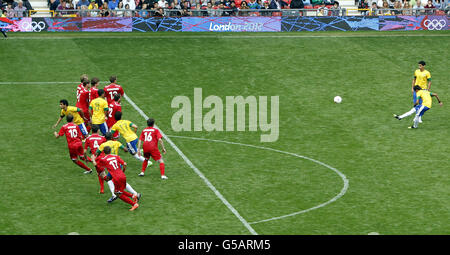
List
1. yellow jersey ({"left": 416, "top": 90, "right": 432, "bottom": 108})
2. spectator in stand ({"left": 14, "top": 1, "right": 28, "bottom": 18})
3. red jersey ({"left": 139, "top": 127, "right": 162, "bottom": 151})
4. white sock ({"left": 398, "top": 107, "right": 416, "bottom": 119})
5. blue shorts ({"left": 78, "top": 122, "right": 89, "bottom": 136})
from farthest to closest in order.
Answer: spectator in stand ({"left": 14, "top": 1, "right": 28, "bottom": 18}) < white sock ({"left": 398, "top": 107, "right": 416, "bottom": 119}) < yellow jersey ({"left": 416, "top": 90, "right": 432, "bottom": 108}) < blue shorts ({"left": 78, "top": 122, "right": 89, "bottom": 136}) < red jersey ({"left": 139, "top": 127, "right": 162, "bottom": 151})

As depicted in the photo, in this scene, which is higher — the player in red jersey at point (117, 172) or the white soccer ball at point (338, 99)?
the player in red jersey at point (117, 172)

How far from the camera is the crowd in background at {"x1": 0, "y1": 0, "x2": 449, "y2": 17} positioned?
43.1 meters

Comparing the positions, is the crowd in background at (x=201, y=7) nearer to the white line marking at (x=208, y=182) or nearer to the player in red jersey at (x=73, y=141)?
the white line marking at (x=208, y=182)

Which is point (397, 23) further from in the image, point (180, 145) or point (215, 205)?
point (215, 205)

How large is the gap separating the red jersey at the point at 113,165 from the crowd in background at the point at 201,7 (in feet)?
78.8

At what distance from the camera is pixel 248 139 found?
2833 cm

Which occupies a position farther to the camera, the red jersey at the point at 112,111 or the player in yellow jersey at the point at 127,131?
the red jersey at the point at 112,111

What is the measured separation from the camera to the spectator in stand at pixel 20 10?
1673 inches

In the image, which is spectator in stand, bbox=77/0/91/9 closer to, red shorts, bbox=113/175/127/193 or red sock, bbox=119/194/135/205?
red sock, bbox=119/194/135/205

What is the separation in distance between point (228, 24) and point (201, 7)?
93.0 inches

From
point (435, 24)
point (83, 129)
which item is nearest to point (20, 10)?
point (83, 129)

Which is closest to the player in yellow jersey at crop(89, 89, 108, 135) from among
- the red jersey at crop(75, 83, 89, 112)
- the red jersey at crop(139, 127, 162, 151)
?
the red jersey at crop(75, 83, 89, 112)

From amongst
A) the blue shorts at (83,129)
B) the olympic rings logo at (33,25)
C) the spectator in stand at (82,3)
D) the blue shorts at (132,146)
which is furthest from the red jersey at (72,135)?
the spectator in stand at (82,3)

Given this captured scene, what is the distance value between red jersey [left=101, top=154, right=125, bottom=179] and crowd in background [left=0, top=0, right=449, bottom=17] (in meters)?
24.0
